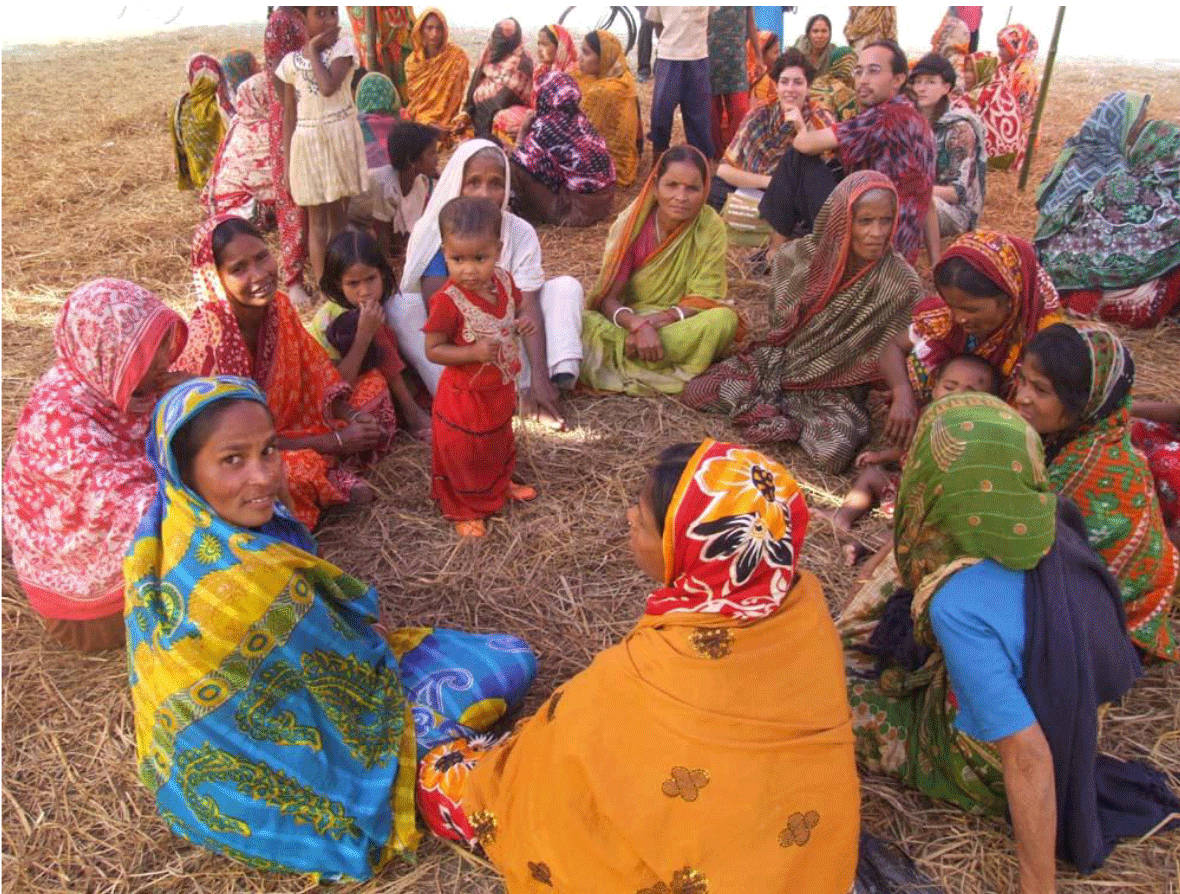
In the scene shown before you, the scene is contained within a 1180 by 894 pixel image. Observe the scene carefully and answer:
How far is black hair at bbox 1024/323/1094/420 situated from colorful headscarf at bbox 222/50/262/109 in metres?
6.13

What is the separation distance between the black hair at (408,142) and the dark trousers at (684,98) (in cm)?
233

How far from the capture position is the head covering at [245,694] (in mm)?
1982

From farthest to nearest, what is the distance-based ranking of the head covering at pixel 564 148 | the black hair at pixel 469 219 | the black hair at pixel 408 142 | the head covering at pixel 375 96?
the head covering at pixel 375 96
the head covering at pixel 564 148
the black hair at pixel 408 142
the black hair at pixel 469 219

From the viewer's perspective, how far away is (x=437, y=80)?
8844 millimetres

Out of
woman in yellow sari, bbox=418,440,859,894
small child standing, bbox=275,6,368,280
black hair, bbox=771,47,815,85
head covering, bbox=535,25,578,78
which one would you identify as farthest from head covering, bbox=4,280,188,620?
head covering, bbox=535,25,578,78

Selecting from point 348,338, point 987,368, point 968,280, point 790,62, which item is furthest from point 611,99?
point 987,368

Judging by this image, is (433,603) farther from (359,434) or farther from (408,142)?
(408,142)

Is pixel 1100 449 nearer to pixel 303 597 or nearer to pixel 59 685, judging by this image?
pixel 303 597

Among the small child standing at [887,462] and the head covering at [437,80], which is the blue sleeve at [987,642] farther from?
the head covering at [437,80]

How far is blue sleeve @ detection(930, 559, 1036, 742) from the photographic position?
71.6 inches

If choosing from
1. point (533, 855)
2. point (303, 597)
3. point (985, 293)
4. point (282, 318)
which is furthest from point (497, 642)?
point (985, 293)

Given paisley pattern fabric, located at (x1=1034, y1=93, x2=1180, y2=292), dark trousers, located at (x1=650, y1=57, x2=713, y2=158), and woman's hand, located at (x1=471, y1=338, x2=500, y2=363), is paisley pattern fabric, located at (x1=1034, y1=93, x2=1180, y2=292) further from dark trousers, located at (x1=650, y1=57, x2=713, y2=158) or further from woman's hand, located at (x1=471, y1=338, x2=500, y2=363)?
woman's hand, located at (x1=471, y1=338, x2=500, y2=363)

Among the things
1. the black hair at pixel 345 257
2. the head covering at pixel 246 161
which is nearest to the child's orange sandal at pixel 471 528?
the black hair at pixel 345 257

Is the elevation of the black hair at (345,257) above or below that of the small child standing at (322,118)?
below
